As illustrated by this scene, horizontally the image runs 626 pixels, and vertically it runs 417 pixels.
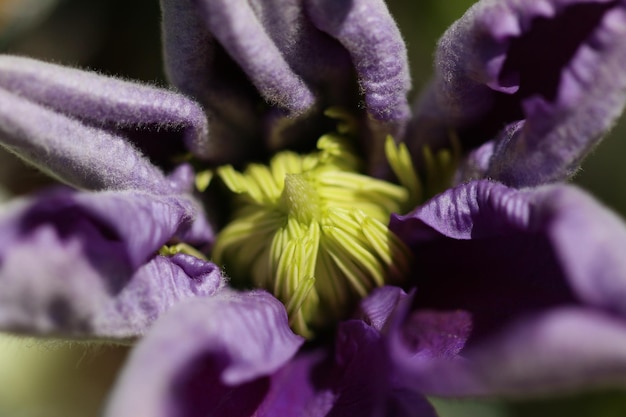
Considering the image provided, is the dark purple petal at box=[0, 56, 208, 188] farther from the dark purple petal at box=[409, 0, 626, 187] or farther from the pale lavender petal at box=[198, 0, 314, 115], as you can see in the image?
the dark purple petal at box=[409, 0, 626, 187]

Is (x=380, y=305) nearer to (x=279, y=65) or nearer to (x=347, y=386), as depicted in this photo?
(x=347, y=386)

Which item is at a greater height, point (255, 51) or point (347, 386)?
point (255, 51)

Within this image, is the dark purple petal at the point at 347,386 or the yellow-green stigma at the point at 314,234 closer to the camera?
the dark purple petal at the point at 347,386

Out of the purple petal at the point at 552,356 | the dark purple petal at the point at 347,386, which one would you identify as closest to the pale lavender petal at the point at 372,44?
the dark purple petal at the point at 347,386

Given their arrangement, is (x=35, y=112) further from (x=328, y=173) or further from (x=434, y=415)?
(x=434, y=415)

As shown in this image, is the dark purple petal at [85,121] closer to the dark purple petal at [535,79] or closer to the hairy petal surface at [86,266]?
the hairy petal surface at [86,266]

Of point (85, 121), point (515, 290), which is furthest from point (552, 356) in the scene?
point (85, 121)

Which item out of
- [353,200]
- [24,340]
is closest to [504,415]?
[353,200]
